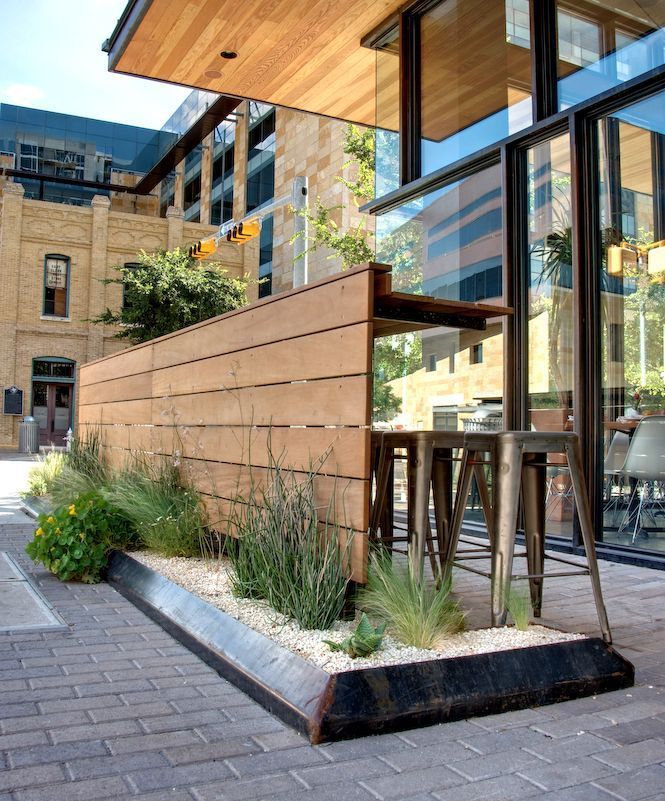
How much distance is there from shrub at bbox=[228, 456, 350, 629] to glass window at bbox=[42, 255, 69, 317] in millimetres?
30069

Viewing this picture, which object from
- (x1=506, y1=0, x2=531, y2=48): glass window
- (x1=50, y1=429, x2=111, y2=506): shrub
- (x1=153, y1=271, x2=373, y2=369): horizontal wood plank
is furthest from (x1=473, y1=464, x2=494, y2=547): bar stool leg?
(x1=506, y1=0, x2=531, y2=48): glass window

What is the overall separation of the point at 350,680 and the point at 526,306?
189 inches

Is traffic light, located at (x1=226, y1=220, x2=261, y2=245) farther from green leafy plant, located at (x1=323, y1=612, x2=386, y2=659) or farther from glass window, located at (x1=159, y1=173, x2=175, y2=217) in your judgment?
glass window, located at (x1=159, y1=173, x2=175, y2=217)

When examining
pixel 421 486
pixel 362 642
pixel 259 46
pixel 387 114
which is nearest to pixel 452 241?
pixel 387 114

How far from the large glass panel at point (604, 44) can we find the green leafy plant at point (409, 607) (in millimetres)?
4419

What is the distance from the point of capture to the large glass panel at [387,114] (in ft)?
27.4

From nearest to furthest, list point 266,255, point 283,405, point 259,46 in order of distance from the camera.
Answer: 1. point 283,405
2. point 259,46
3. point 266,255

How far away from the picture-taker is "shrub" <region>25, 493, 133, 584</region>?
5191mm

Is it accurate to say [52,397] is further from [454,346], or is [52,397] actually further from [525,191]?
[525,191]

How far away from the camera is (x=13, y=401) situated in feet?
99.2

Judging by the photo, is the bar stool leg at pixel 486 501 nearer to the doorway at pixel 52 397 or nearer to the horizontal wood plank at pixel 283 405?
the horizontal wood plank at pixel 283 405

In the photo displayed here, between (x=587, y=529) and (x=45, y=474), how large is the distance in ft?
25.5

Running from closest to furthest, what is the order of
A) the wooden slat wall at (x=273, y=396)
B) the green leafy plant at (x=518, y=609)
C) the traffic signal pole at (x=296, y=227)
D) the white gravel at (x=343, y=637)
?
the white gravel at (x=343, y=637) → the green leafy plant at (x=518, y=609) → the wooden slat wall at (x=273, y=396) → the traffic signal pole at (x=296, y=227)

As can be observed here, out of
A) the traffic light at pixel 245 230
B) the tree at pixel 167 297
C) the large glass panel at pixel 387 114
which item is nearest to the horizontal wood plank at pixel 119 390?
the large glass panel at pixel 387 114
